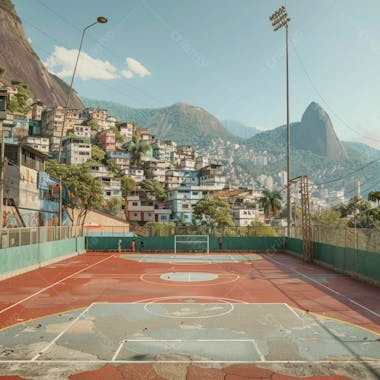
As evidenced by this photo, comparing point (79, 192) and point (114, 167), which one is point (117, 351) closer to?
point (79, 192)

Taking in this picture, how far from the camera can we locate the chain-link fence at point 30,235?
25.4 meters

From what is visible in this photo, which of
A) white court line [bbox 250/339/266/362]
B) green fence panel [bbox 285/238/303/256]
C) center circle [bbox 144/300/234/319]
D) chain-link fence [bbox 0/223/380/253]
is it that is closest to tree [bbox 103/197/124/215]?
chain-link fence [bbox 0/223/380/253]

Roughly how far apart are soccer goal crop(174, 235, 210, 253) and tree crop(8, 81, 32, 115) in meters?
119

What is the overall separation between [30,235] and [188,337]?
2072 cm

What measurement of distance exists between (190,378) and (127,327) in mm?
5010

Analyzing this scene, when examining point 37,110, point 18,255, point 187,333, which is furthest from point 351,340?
point 37,110

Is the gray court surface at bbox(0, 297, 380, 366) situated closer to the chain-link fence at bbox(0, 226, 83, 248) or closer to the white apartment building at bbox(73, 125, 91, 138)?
the chain-link fence at bbox(0, 226, 83, 248)

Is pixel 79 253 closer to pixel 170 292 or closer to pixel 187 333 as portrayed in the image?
pixel 170 292

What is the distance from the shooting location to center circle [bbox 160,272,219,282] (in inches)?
1007

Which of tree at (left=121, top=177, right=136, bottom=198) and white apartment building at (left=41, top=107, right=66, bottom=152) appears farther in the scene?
white apartment building at (left=41, top=107, right=66, bottom=152)

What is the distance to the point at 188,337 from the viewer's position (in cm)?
1267

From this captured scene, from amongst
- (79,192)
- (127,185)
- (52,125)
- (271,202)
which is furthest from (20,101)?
(271,202)

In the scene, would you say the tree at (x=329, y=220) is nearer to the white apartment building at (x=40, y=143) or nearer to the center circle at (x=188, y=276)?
the center circle at (x=188, y=276)

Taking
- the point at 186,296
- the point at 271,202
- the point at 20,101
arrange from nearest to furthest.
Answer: the point at 186,296
the point at 271,202
the point at 20,101
